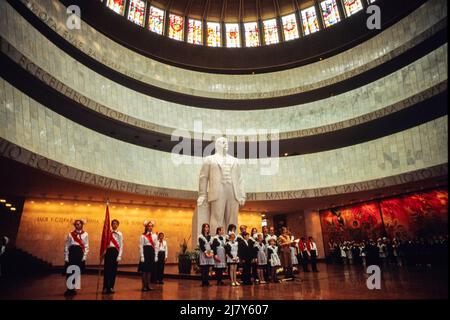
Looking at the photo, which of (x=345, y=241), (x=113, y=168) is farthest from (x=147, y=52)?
(x=345, y=241)

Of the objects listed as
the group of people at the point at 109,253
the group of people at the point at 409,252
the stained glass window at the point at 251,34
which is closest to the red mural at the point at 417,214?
the group of people at the point at 409,252

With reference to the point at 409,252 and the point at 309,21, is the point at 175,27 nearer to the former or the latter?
the point at 309,21

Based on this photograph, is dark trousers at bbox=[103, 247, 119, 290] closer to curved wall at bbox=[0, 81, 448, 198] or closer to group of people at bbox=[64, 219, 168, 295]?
group of people at bbox=[64, 219, 168, 295]

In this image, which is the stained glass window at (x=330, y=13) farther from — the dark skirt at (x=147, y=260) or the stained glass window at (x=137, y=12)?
the dark skirt at (x=147, y=260)

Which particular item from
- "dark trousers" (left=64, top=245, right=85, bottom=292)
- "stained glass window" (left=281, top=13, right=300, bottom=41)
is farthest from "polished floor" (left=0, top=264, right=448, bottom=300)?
"stained glass window" (left=281, top=13, right=300, bottom=41)

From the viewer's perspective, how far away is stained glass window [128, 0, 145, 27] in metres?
18.3

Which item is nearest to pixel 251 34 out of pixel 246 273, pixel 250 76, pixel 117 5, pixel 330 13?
pixel 250 76

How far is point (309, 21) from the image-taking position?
20.1 m

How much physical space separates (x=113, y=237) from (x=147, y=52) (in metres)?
15.4

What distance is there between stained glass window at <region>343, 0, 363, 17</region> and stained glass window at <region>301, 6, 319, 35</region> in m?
1.94

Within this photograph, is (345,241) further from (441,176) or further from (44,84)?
(44,84)

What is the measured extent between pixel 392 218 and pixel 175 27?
18166mm

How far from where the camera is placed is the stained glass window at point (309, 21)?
19734 millimetres
